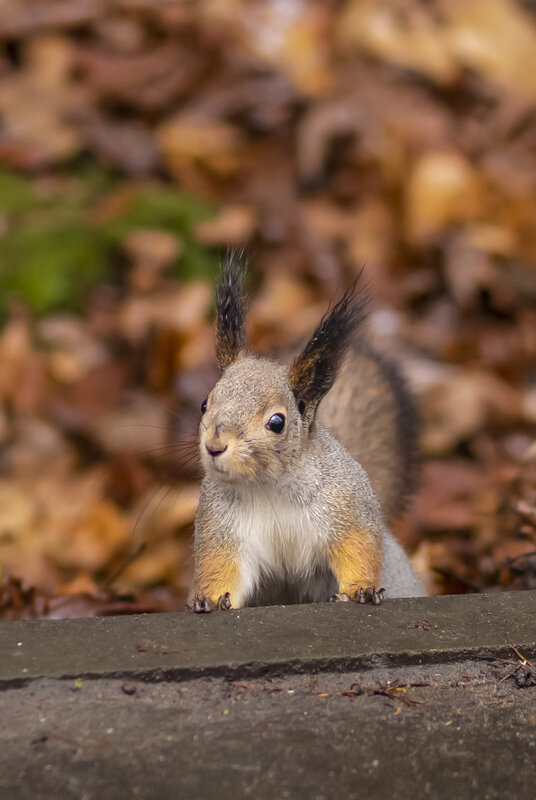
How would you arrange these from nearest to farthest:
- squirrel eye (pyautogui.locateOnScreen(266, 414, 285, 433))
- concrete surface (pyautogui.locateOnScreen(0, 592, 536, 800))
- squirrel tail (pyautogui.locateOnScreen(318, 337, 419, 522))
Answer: concrete surface (pyautogui.locateOnScreen(0, 592, 536, 800))
squirrel eye (pyautogui.locateOnScreen(266, 414, 285, 433))
squirrel tail (pyautogui.locateOnScreen(318, 337, 419, 522))

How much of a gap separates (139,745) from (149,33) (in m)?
5.33

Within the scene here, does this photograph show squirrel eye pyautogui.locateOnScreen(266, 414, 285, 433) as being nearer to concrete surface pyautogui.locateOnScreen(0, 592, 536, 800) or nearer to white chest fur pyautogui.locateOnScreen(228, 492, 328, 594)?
white chest fur pyautogui.locateOnScreen(228, 492, 328, 594)

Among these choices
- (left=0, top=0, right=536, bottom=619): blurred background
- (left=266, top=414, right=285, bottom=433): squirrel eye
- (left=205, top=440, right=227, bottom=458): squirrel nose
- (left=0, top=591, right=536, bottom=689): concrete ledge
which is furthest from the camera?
(left=0, top=0, right=536, bottom=619): blurred background

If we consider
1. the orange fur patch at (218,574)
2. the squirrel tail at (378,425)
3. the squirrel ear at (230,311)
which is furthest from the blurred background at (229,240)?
the squirrel ear at (230,311)

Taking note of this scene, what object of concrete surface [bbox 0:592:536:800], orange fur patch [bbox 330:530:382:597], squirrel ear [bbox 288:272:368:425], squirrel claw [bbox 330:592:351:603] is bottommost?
concrete surface [bbox 0:592:536:800]

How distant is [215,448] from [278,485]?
0.21m

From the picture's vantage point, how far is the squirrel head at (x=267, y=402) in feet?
6.36

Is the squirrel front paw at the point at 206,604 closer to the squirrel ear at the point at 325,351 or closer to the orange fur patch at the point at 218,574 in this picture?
the orange fur patch at the point at 218,574

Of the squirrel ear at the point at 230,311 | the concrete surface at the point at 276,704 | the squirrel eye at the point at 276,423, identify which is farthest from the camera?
the squirrel ear at the point at 230,311

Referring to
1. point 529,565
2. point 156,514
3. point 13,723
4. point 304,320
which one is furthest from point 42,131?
point 13,723

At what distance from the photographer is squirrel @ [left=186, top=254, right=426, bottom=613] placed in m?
1.97

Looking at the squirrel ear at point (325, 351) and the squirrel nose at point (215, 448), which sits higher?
the squirrel ear at point (325, 351)

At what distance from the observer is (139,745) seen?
1482 millimetres

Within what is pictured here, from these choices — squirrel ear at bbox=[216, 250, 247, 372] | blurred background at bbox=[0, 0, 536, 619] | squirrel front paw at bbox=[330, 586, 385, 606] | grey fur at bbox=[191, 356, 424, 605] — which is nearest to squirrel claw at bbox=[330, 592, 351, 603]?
squirrel front paw at bbox=[330, 586, 385, 606]
